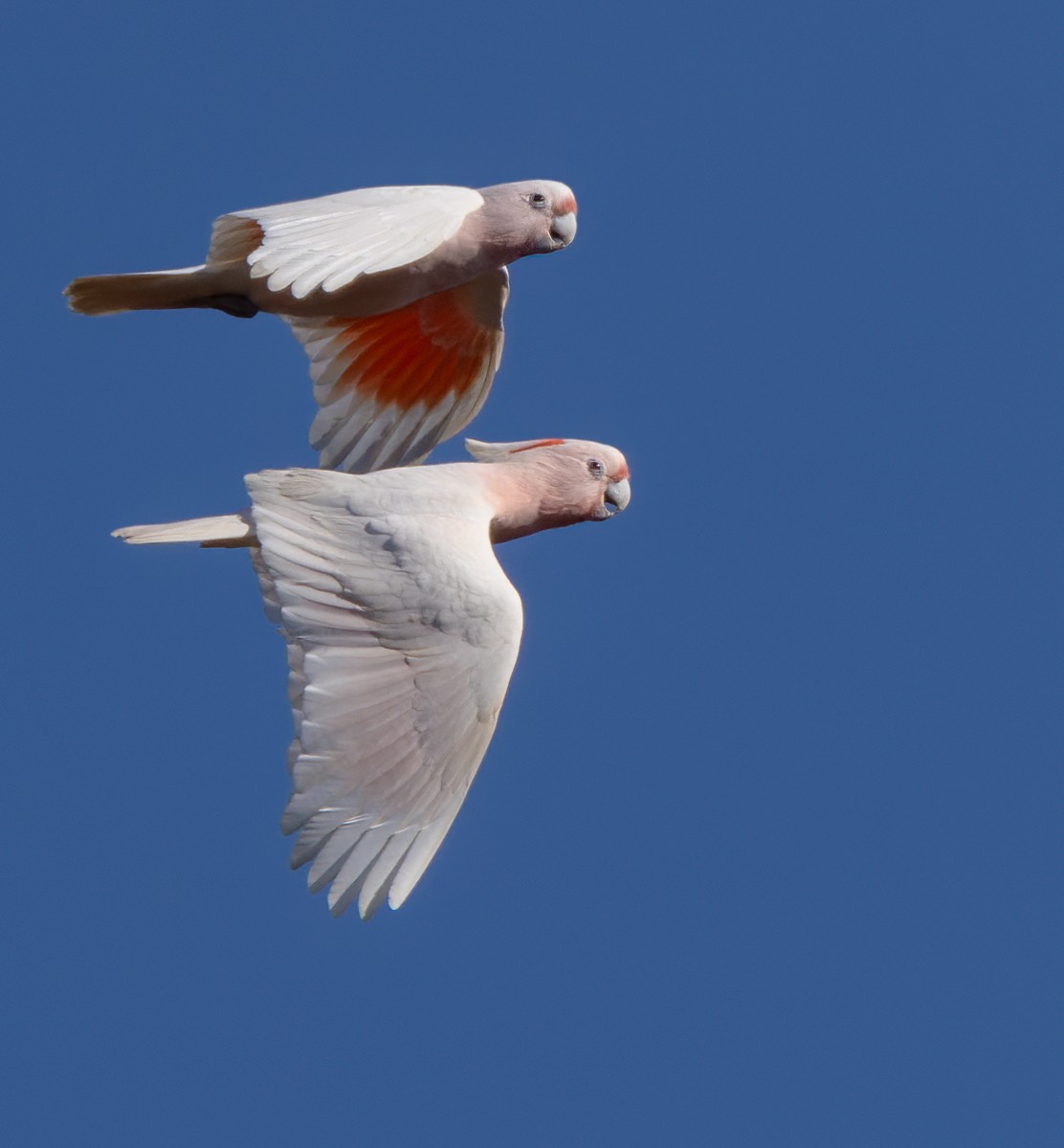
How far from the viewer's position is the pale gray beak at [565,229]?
10.1 metres

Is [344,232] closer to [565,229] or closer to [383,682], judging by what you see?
[565,229]

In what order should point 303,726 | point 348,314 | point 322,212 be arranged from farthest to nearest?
point 348,314 < point 322,212 < point 303,726

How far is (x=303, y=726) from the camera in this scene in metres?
8.98

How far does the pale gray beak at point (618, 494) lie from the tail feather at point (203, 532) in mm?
1372

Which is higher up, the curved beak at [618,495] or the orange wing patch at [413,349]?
the orange wing patch at [413,349]

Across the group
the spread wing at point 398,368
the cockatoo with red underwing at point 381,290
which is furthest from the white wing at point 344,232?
the spread wing at point 398,368

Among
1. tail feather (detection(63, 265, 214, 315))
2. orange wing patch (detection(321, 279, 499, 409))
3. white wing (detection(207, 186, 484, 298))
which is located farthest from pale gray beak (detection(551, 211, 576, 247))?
tail feather (detection(63, 265, 214, 315))

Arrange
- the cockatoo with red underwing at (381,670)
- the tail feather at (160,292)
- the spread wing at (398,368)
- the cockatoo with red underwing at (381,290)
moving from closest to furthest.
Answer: the cockatoo with red underwing at (381,670) → the cockatoo with red underwing at (381,290) → the tail feather at (160,292) → the spread wing at (398,368)

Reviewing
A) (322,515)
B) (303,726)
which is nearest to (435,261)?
(322,515)

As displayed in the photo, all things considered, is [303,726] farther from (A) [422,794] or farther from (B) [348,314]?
(B) [348,314]

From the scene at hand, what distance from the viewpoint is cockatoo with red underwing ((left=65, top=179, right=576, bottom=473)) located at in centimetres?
950

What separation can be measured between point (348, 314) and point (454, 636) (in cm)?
171

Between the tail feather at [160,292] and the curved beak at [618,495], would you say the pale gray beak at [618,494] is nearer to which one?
the curved beak at [618,495]

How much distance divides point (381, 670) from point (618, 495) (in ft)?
4.80
